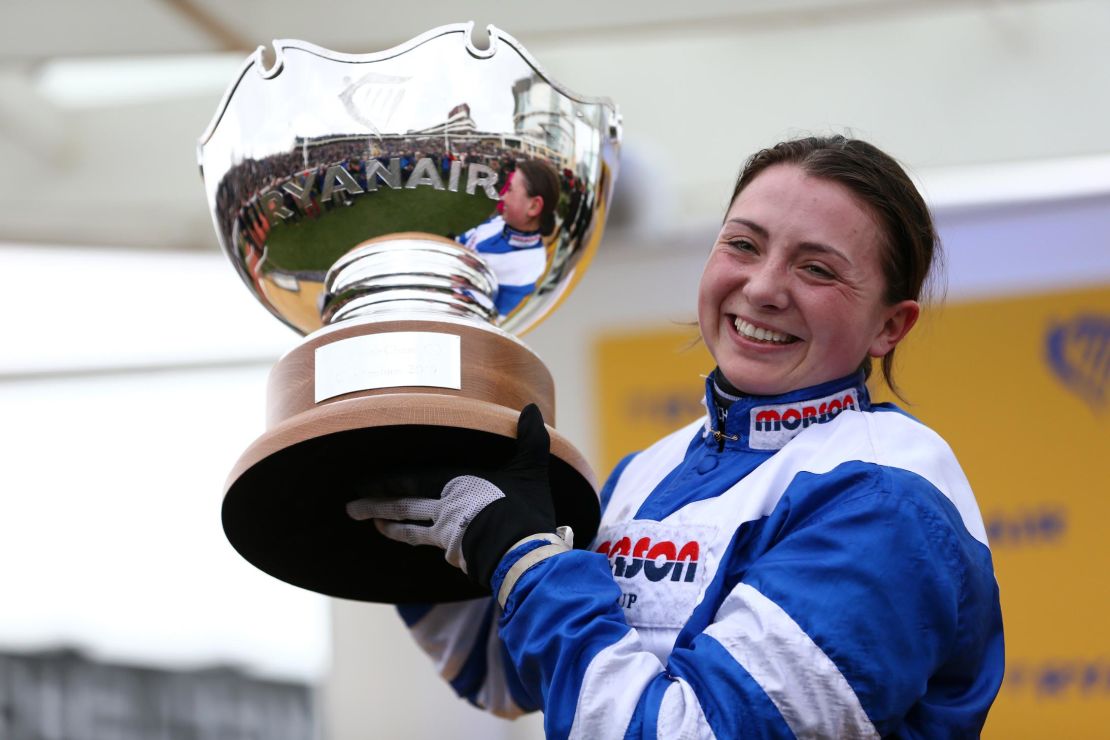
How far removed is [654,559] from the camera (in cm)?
134

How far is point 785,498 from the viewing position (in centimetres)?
125

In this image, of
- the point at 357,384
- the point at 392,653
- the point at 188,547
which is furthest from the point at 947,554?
the point at 188,547

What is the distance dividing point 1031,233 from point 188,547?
2.40 m

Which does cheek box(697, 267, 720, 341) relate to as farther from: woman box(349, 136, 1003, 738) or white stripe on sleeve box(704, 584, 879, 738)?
white stripe on sleeve box(704, 584, 879, 738)

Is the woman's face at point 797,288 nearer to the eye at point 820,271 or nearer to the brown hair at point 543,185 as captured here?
the eye at point 820,271

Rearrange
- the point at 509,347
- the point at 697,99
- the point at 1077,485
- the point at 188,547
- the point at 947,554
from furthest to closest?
1. the point at 188,547
2. the point at 697,99
3. the point at 1077,485
4. the point at 509,347
5. the point at 947,554

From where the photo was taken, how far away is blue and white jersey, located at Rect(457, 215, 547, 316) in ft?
4.99

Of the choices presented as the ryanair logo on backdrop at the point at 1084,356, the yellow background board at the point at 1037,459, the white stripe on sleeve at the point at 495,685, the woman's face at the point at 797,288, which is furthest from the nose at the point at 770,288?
the ryanair logo on backdrop at the point at 1084,356

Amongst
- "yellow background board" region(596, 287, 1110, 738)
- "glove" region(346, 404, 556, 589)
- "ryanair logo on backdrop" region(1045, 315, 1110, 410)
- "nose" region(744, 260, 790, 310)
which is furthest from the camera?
"ryanair logo on backdrop" region(1045, 315, 1110, 410)

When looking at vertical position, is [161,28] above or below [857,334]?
above

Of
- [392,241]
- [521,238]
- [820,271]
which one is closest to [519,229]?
[521,238]

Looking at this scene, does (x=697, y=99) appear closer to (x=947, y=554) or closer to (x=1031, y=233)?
(x=1031, y=233)

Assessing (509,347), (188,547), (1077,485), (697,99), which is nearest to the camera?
(509,347)

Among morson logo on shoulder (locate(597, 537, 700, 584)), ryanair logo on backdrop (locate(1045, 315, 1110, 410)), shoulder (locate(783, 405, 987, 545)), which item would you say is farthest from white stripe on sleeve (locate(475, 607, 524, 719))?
ryanair logo on backdrop (locate(1045, 315, 1110, 410))
